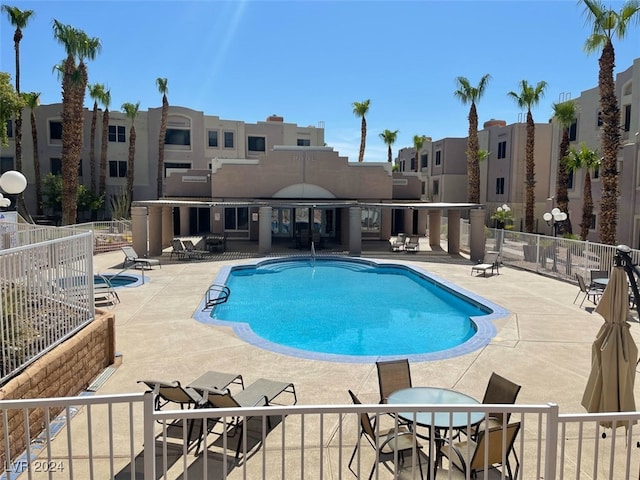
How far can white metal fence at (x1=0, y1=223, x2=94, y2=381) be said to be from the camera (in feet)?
18.7

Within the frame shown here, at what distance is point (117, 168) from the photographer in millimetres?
38125

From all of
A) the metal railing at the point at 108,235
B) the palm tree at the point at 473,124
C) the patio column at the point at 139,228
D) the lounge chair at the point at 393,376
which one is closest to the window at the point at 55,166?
the metal railing at the point at 108,235

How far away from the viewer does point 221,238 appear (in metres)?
24.2

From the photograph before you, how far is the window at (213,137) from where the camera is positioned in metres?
39.2

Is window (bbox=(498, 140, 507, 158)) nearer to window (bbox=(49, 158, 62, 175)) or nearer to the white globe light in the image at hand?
the white globe light

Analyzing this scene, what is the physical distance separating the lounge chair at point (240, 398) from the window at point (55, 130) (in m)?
37.3

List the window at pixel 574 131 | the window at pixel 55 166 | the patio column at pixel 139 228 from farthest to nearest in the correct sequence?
the window at pixel 55 166 → the window at pixel 574 131 → the patio column at pixel 139 228

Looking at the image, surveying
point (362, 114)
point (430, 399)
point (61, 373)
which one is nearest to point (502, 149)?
point (362, 114)

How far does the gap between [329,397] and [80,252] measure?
4.82 m

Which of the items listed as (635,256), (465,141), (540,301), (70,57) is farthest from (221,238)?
(465,141)

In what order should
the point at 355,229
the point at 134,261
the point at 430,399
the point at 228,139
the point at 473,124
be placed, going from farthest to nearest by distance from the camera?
the point at 228,139, the point at 473,124, the point at 355,229, the point at 134,261, the point at 430,399

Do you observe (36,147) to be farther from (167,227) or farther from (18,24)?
(167,227)

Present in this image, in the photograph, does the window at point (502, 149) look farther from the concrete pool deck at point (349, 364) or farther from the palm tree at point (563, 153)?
the concrete pool deck at point (349, 364)

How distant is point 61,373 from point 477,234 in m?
19.4
